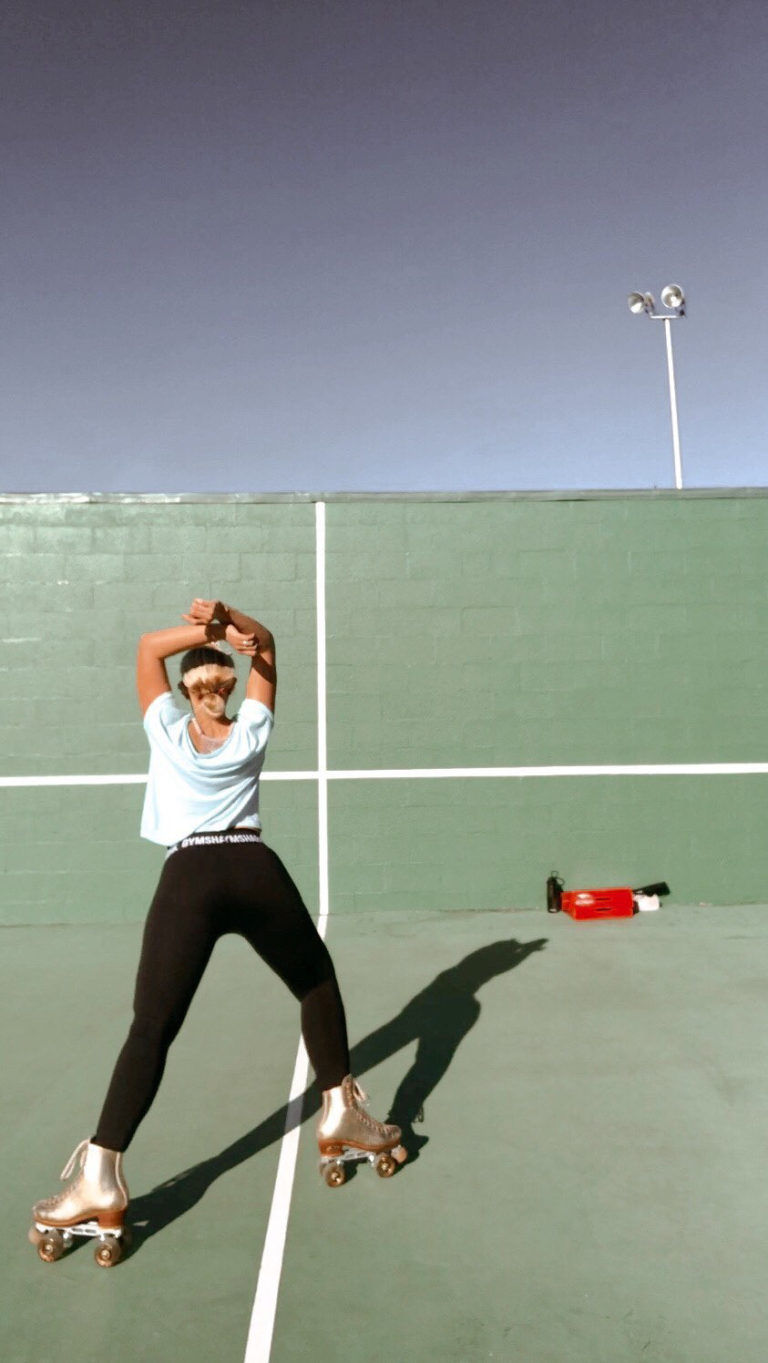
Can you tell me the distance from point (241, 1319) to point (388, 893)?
14.5ft

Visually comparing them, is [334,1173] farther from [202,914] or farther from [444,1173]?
[202,914]

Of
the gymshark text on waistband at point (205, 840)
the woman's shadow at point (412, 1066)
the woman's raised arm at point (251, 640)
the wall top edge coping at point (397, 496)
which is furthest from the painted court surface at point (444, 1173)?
the wall top edge coping at point (397, 496)

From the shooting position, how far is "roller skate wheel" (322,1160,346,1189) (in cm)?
284

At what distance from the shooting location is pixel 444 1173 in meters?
2.96

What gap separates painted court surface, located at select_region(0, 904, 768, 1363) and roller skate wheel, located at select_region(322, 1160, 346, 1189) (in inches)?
1.6

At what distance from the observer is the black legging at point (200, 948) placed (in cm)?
243

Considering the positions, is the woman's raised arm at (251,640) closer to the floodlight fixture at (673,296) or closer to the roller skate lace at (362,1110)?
the roller skate lace at (362,1110)

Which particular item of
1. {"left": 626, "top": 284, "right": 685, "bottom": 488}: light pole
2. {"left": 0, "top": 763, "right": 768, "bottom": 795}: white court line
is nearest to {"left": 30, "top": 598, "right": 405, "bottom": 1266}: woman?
{"left": 0, "top": 763, "right": 768, "bottom": 795}: white court line

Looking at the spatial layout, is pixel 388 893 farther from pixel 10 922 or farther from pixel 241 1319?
pixel 241 1319

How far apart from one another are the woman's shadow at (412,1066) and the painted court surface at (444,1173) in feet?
0.05

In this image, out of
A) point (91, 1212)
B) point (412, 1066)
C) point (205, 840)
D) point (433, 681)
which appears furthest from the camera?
point (433, 681)

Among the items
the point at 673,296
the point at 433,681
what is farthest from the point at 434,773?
the point at 673,296

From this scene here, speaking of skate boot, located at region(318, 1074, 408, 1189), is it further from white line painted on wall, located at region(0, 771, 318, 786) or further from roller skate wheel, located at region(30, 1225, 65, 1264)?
white line painted on wall, located at region(0, 771, 318, 786)

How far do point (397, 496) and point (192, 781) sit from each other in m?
4.63
